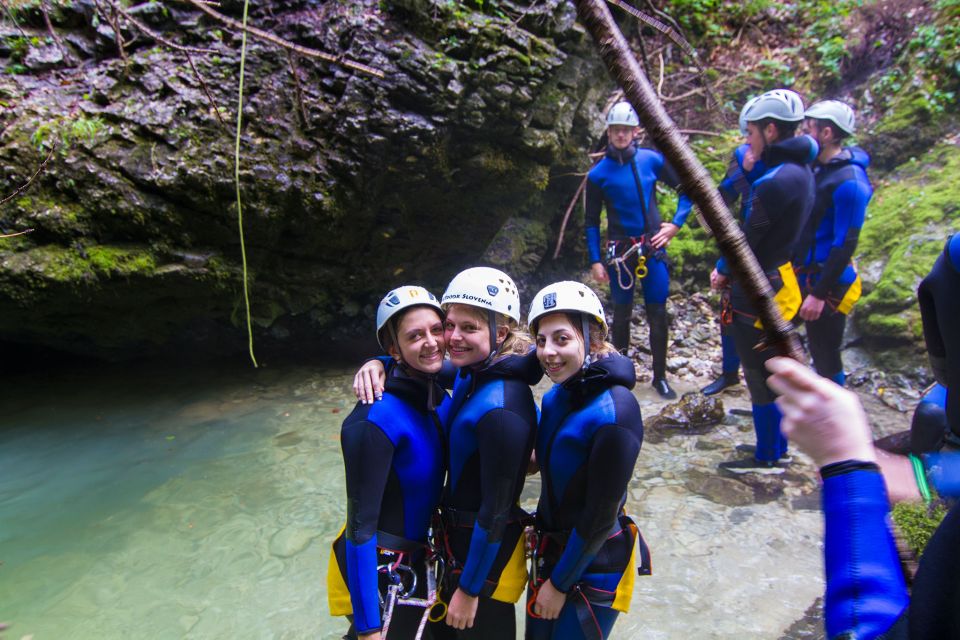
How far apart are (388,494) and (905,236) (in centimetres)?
661

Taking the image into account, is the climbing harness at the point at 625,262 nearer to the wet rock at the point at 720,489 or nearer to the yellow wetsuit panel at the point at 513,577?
the wet rock at the point at 720,489

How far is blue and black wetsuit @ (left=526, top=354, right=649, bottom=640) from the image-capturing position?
1.84 m

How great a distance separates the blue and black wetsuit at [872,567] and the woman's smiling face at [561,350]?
1144 mm

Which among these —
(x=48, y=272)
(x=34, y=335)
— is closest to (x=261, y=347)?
(x=34, y=335)

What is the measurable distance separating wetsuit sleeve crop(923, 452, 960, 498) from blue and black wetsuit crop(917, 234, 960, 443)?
0.64 m

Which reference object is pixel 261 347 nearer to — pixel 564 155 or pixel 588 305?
pixel 564 155

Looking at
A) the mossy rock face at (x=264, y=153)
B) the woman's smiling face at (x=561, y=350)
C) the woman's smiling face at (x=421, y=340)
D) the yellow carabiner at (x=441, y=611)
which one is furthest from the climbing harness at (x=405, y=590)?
the mossy rock face at (x=264, y=153)

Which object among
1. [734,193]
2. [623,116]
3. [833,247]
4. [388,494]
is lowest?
[388,494]

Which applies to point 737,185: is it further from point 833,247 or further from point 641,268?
point 641,268

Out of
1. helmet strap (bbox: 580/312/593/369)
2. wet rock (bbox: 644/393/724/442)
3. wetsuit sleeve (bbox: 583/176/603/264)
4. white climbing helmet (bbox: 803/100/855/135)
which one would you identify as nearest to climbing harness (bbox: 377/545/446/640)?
helmet strap (bbox: 580/312/593/369)

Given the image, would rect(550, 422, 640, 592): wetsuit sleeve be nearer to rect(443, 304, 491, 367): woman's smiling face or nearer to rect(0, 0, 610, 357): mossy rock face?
rect(443, 304, 491, 367): woman's smiling face

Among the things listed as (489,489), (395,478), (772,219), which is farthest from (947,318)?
(395,478)

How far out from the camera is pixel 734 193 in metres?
4.95

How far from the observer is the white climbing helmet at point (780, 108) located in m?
3.68
